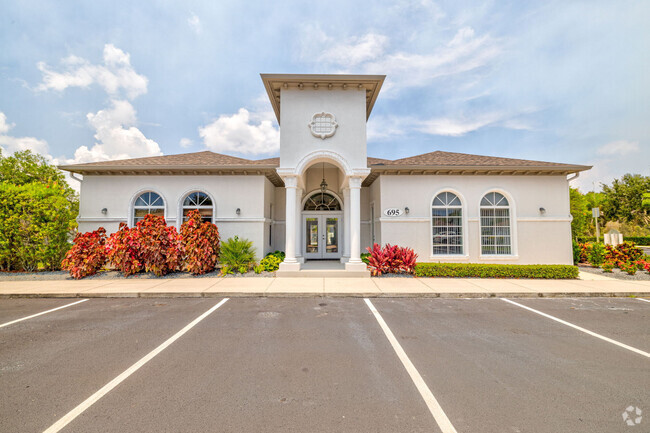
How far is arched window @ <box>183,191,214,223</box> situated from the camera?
11734mm

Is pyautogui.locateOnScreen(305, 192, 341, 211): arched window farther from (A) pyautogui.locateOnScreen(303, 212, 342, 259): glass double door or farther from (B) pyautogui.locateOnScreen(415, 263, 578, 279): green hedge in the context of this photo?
(B) pyautogui.locateOnScreen(415, 263, 578, 279): green hedge

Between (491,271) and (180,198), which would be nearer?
(491,271)

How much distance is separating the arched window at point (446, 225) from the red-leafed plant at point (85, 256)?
12899 mm

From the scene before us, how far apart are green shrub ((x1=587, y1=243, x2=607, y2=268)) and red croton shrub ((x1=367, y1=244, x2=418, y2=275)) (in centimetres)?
861

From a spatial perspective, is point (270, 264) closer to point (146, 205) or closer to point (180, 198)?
point (180, 198)

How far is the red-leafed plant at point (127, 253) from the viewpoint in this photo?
954cm

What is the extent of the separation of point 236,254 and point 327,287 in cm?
412

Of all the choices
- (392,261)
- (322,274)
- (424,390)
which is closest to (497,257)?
(392,261)

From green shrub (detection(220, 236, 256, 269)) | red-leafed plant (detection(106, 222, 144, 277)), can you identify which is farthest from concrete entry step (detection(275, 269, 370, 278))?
red-leafed plant (detection(106, 222, 144, 277))

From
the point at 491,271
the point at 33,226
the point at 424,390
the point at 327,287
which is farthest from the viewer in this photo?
the point at 33,226

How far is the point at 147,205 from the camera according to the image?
11.8 meters

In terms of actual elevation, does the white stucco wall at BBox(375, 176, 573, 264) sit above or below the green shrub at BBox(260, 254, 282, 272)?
above

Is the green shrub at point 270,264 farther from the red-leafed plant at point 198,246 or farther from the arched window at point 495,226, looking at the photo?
the arched window at point 495,226

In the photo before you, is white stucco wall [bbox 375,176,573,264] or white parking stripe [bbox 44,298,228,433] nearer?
white parking stripe [bbox 44,298,228,433]
